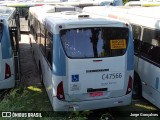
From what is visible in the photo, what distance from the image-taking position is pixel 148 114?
812 cm

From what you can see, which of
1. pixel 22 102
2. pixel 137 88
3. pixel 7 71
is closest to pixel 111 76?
pixel 137 88

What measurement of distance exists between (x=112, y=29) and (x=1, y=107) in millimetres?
3139

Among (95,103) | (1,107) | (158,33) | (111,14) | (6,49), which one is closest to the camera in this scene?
(1,107)

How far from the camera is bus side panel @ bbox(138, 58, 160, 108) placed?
309 inches

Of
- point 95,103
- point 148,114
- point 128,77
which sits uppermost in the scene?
point 128,77

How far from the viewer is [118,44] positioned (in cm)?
725

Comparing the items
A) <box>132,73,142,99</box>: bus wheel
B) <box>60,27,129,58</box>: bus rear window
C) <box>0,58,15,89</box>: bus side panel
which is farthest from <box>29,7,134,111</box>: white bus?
<box>0,58,15,89</box>: bus side panel

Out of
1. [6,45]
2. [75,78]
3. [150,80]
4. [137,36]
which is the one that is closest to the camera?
[75,78]

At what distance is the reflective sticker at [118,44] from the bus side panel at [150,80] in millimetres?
1202

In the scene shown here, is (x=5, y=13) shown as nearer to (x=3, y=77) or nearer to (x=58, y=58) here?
(x=3, y=77)

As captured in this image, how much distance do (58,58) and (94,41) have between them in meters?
0.97

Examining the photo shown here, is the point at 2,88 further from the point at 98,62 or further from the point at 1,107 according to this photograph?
the point at 98,62

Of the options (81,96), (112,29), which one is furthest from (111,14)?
(81,96)

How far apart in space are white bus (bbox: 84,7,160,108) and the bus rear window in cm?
113
